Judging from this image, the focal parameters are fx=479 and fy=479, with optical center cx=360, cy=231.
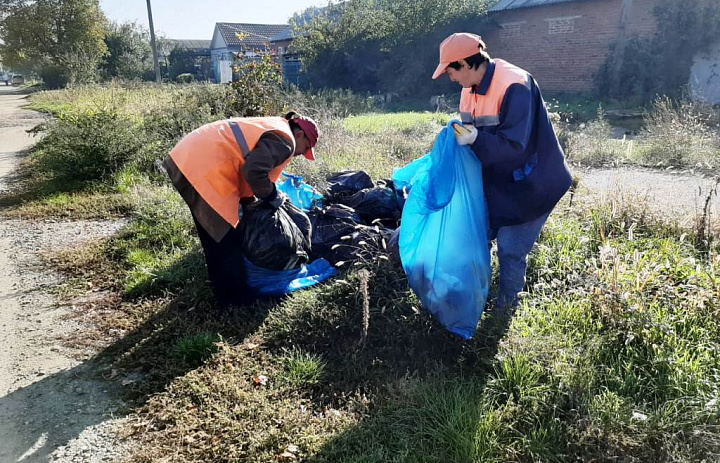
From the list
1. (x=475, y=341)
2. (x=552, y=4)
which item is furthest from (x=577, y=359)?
(x=552, y=4)

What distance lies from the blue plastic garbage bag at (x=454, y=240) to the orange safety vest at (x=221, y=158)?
1.13m

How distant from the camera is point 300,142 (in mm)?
A: 3463

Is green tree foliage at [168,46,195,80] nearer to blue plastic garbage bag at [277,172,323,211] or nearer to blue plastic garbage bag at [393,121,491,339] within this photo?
blue plastic garbage bag at [277,172,323,211]

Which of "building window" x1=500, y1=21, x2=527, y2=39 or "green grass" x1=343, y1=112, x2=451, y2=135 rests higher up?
"building window" x1=500, y1=21, x2=527, y2=39

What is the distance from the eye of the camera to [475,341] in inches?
109

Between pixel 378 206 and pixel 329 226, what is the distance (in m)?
0.53

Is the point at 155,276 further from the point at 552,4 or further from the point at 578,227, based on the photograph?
the point at 552,4

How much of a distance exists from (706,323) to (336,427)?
84.7 inches

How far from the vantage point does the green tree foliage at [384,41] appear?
62.5 ft

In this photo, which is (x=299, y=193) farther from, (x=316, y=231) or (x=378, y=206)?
(x=378, y=206)

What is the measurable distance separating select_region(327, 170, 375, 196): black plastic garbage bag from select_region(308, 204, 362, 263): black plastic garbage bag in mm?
462

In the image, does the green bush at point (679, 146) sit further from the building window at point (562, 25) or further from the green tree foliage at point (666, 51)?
the building window at point (562, 25)

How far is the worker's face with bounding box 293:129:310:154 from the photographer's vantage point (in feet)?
11.3

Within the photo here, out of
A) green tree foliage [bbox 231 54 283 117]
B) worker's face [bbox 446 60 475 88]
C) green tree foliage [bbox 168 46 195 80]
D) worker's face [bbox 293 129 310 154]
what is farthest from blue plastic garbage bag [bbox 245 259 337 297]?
green tree foliage [bbox 168 46 195 80]
